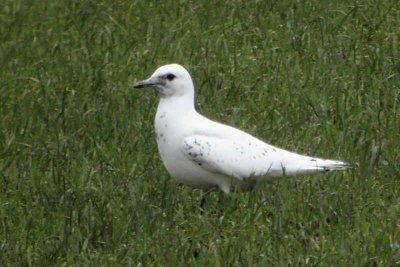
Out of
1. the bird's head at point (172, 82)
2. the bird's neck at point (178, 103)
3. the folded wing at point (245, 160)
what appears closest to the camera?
the folded wing at point (245, 160)

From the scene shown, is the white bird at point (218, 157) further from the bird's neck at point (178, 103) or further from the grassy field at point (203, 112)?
the grassy field at point (203, 112)

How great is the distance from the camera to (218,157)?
8906 mm

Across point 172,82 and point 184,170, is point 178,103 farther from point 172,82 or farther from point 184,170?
point 184,170

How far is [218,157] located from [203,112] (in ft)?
5.79

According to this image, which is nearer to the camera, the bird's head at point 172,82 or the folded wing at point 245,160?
the folded wing at point 245,160

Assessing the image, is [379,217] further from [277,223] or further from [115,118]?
[115,118]

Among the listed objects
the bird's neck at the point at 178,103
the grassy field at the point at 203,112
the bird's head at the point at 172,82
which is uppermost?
the bird's head at the point at 172,82

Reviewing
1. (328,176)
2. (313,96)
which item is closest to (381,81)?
(313,96)

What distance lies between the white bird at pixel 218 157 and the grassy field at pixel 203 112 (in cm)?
13

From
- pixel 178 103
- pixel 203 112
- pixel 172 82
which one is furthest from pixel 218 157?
pixel 203 112

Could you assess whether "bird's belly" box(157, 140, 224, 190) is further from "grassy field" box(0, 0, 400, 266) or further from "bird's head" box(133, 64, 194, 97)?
"bird's head" box(133, 64, 194, 97)

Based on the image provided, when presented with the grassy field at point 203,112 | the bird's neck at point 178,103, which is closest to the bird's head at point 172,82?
the bird's neck at point 178,103

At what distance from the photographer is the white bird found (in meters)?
8.90

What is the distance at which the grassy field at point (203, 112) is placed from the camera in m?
8.48
